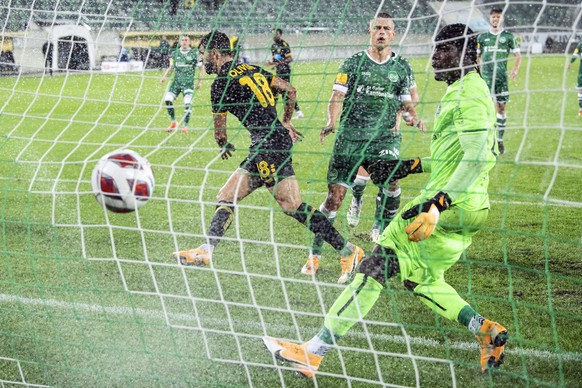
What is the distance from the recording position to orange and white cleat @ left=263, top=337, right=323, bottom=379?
369 centimetres

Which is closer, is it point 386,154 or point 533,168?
point 386,154

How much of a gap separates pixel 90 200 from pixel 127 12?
81.3 inches

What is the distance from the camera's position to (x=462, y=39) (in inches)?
149

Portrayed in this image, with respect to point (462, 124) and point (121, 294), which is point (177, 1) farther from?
point (462, 124)

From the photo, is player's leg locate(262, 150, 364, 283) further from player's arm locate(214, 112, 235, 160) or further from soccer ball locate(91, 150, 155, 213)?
soccer ball locate(91, 150, 155, 213)

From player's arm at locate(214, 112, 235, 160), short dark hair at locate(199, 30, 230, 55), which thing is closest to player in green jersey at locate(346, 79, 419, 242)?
player's arm at locate(214, 112, 235, 160)

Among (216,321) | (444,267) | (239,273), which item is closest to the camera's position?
(239,273)

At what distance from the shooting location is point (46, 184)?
339 inches

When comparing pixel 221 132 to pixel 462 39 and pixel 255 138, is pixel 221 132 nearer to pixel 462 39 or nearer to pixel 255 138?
pixel 255 138

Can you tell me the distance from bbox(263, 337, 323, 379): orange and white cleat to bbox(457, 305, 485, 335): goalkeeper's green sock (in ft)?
2.50

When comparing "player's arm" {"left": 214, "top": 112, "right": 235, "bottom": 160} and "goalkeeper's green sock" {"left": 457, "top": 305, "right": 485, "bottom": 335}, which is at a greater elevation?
"player's arm" {"left": 214, "top": 112, "right": 235, "bottom": 160}

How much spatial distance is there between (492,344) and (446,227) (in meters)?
0.62

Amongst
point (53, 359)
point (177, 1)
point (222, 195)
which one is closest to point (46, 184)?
point (177, 1)

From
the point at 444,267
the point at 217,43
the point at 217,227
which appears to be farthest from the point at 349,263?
the point at 217,43
